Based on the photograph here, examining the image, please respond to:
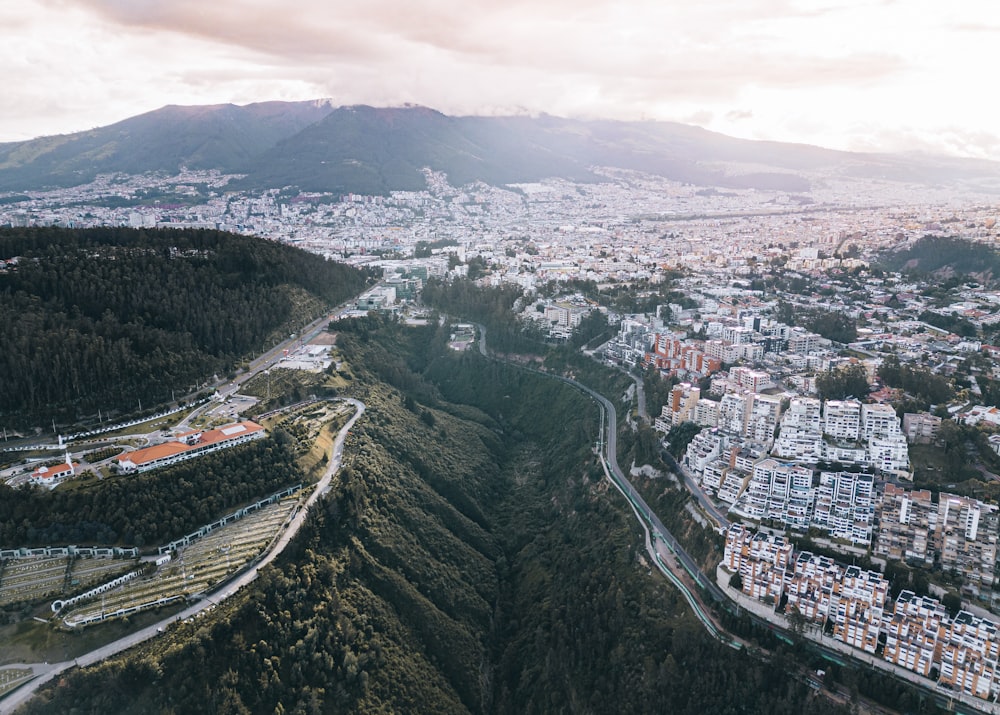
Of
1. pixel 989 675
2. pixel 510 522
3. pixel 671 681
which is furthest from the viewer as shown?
pixel 510 522

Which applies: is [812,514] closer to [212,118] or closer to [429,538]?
[429,538]

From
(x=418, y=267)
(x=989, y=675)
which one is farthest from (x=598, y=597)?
(x=418, y=267)

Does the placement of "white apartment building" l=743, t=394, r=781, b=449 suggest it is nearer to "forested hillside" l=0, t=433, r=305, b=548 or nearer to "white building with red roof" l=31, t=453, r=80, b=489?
"forested hillside" l=0, t=433, r=305, b=548

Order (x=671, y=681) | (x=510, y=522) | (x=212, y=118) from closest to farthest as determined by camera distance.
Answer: (x=671, y=681)
(x=510, y=522)
(x=212, y=118)

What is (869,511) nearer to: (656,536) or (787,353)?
(656,536)

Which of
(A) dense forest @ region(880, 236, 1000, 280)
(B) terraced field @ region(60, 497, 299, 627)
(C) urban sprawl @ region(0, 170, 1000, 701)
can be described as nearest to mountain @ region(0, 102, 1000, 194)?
(C) urban sprawl @ region(0, 170, 1000, 701)


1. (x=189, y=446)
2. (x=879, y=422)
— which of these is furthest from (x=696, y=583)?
(x=189, y=446)
